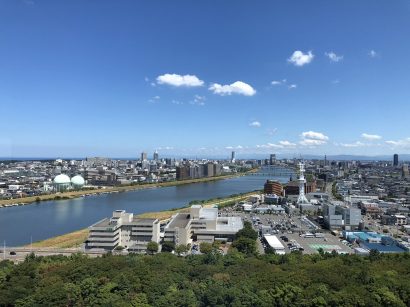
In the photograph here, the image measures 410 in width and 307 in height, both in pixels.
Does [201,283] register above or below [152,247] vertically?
above

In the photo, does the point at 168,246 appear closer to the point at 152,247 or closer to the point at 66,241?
the point at 152,247

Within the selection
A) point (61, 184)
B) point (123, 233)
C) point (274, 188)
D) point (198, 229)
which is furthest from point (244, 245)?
point (61, 184)

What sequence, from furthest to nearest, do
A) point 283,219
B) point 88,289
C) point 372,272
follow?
point 283,219 < point 372,272 < point 88,289

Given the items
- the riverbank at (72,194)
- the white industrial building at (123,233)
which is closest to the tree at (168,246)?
the white industrial building at (123,233)

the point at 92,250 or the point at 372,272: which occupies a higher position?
the point at 372,272

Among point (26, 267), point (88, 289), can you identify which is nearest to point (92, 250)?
point (26, 267)

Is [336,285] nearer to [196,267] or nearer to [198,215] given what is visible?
[196,267]
